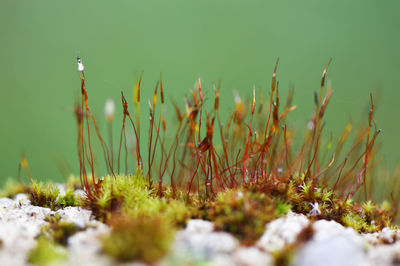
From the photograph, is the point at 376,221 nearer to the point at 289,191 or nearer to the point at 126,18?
the point at 289,191

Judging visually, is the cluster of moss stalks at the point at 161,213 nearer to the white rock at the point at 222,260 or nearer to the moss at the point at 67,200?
the moss at the point at 67,200

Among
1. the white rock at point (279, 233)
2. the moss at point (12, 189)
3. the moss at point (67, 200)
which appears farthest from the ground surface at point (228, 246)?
the moss at point (12, 189)

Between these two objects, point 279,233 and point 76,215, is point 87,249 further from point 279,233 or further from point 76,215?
point 279,233

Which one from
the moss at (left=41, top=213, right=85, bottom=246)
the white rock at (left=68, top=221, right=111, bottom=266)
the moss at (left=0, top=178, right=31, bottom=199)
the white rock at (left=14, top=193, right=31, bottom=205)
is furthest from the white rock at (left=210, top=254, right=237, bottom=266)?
the moss at (left=0, top=178, right=31, bottom=199)

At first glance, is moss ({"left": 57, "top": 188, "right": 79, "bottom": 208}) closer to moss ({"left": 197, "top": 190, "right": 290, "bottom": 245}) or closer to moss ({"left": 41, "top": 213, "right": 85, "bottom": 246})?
moss ({"left": 41, "top": 213, "right": 85, "bottom": 246})

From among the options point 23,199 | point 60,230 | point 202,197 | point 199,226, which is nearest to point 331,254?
point 199,226

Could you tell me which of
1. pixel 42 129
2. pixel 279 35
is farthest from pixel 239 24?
pixel 42 129
